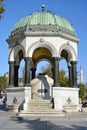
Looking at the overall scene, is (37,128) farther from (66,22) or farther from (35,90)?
(66,22)

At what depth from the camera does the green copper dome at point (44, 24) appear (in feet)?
69.4

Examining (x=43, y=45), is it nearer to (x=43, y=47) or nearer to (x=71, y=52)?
(x=43, y=47)

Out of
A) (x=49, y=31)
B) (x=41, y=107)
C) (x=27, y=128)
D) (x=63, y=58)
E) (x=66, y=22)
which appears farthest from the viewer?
(x=63, y=58)

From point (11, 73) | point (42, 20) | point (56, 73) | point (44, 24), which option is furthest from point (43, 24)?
point (11, 73)

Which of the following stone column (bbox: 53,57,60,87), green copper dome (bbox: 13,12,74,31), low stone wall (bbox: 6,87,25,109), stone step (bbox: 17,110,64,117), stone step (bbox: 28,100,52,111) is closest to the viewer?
stone step (bbox: 17,110,64,117)

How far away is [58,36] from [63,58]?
14.0 ft

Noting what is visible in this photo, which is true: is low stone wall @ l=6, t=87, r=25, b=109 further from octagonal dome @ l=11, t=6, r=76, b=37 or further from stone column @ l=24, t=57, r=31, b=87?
octagonal dome @ l=11, t=6, r=76, b=37

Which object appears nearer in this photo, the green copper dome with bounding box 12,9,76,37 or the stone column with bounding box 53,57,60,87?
the stone column with bounding box 53,57,60,87

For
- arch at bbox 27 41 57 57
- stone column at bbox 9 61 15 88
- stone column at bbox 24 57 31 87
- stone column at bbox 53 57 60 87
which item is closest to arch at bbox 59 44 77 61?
arch at bbox 27 41 57 57

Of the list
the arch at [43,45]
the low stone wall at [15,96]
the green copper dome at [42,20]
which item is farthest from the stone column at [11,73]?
the green copper dome at [42,20]

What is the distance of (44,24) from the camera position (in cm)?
2139

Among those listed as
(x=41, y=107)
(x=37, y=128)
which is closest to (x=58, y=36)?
(x=41, y=107)

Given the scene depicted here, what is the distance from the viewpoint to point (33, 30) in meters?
21.1

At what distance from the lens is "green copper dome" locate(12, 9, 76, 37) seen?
69.4 feet
